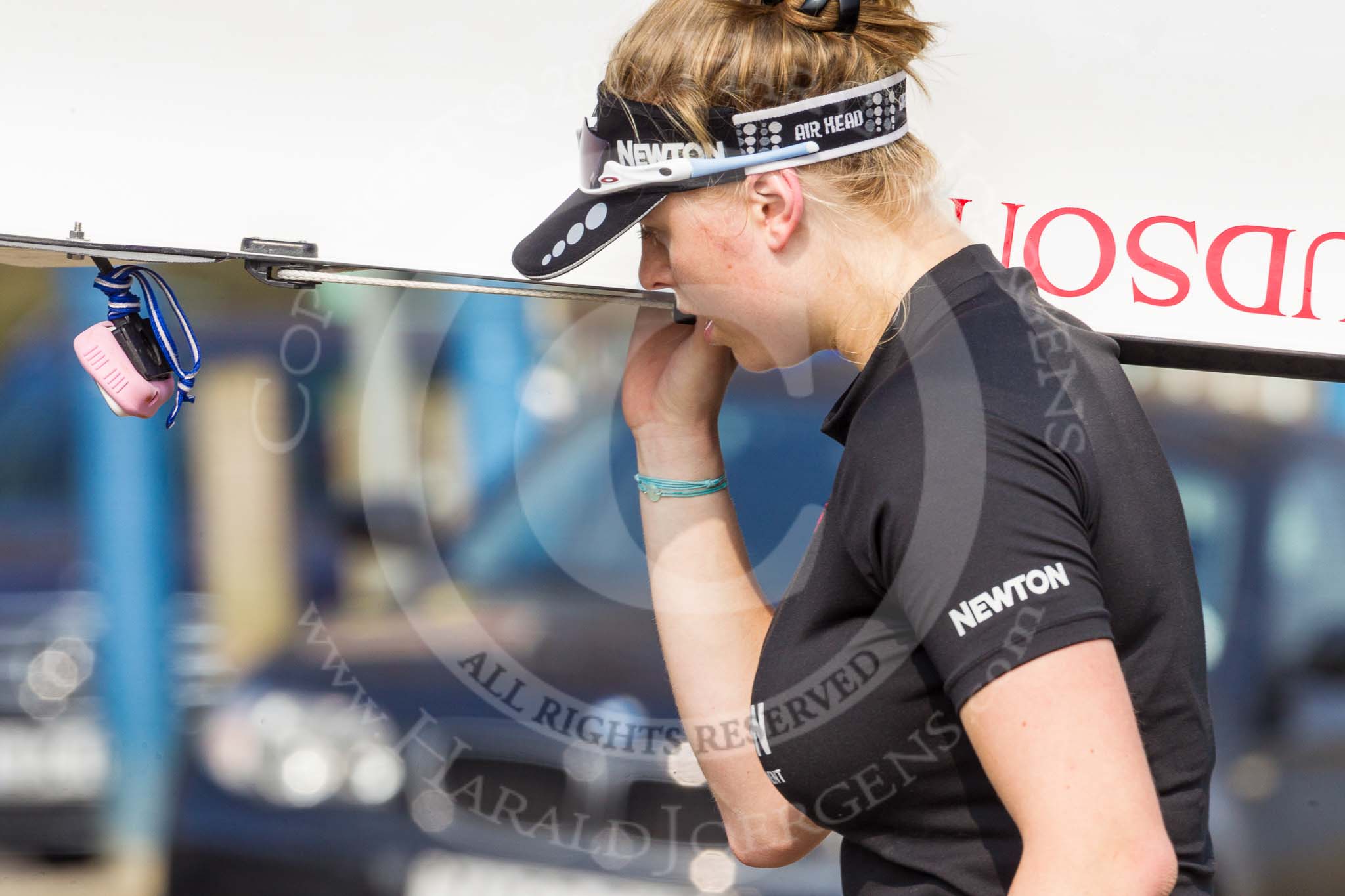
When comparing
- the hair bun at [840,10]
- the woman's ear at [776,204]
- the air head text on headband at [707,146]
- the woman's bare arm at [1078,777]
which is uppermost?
the hair bun at [840,10]

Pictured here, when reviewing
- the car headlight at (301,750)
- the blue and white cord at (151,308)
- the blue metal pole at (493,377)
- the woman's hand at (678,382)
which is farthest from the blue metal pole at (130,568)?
the woman's hand at (678,382)

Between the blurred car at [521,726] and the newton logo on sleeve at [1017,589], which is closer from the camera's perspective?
the newton logo on sleeve at [1017,589]

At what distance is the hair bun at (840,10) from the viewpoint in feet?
3.08

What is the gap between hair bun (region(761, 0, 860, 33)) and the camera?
94cm

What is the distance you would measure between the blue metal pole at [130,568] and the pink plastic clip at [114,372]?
987 mm

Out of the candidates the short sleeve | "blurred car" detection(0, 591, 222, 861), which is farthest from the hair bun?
"blurred car" detection(0, 591, 222, 861)

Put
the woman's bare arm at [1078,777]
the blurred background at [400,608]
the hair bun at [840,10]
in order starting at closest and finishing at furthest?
1. the woman's bare arm at [1078,777]
2. the hair bun at [840,10]
3. the blurred background at [400,608]

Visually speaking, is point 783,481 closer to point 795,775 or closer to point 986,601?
point 795,775

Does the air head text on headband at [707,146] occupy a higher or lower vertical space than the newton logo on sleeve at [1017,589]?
higher

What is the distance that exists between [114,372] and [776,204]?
860 mm

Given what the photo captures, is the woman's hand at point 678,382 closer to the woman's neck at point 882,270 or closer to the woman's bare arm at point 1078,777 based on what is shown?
the woman's neck at point 882,270

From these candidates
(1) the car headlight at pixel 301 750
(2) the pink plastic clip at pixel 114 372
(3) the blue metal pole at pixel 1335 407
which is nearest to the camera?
(2) the pink plastic clip at pixel 114 372

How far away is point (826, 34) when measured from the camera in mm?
974

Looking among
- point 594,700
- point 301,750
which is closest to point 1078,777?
point 594,700
